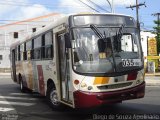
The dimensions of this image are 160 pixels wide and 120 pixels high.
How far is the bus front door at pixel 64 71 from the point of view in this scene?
35.4 feet

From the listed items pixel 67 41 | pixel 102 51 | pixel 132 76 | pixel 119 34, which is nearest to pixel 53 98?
pixel 67 41

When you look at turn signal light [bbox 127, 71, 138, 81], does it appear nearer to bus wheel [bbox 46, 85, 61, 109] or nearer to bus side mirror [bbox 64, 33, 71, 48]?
bus side mirror [bbox 64, 33, 71, 48]

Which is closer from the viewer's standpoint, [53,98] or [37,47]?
[53,98]

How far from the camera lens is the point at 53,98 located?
495 inches

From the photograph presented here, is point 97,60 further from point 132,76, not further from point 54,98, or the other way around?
point 54,98

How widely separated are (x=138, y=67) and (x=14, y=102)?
20.4 feet

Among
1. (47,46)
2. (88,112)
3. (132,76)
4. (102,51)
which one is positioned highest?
(47,46)

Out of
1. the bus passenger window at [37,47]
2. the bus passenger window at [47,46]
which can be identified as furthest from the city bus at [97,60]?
the bus passenger window at [37,47]

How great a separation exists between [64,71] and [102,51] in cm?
155

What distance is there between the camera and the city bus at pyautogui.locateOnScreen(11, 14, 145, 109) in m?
10.1

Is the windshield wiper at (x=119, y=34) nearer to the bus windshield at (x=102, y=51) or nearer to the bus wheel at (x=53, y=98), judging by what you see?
the bus windshield at (x=102, y=51)

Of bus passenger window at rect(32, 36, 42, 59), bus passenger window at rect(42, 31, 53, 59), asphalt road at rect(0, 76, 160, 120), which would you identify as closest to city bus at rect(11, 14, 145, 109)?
asphalt road at rect(0, 76, 160, 120)

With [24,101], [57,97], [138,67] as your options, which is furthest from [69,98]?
[24,101]

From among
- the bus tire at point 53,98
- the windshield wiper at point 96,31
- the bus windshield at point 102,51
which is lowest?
the bus tire at point 53,98
